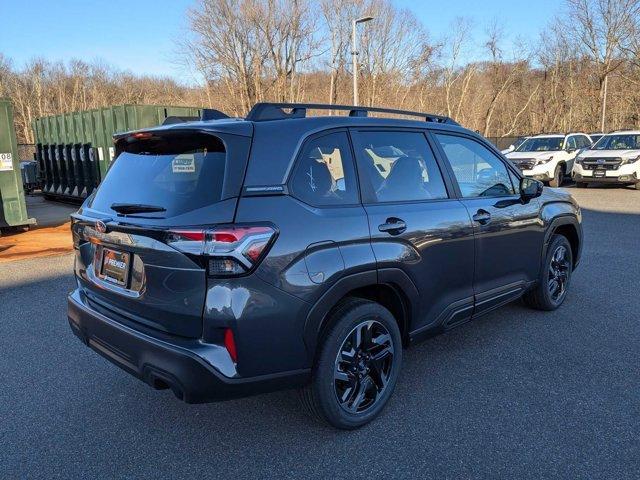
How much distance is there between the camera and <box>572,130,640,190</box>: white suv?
15.3 meters

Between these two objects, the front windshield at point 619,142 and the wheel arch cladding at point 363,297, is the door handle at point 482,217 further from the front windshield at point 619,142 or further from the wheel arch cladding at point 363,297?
the front windshield at point 619,142

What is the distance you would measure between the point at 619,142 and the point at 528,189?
49.3 ft

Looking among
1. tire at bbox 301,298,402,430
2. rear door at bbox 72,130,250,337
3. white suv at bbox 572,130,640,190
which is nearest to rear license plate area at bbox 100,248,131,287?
rear door at bbox 72,130,250,337

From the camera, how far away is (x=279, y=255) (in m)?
2.42

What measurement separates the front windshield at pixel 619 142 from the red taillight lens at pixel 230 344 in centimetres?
1743

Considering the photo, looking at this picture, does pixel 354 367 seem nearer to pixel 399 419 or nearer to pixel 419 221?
pixel 399 419

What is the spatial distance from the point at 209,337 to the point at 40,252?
7.57m

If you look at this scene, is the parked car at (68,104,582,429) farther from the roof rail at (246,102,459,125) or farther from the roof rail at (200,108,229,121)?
the roof rail at (200,108,229,121)

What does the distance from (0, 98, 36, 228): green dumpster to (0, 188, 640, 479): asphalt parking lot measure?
7056 millimetres

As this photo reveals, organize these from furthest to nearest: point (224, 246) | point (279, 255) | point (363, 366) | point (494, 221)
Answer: point (494, 221) < point (363, 366) < point (279, 255) < point (224, 246)

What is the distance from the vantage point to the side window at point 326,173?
→ 2.65 metres

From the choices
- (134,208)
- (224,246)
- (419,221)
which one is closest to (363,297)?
(419,221)

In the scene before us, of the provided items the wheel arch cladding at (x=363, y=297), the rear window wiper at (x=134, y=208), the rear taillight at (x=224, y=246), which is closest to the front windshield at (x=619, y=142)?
the wheel arch cladding at (x=363, y=297)

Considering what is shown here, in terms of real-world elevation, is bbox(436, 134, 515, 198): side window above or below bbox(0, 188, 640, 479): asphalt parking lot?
above
